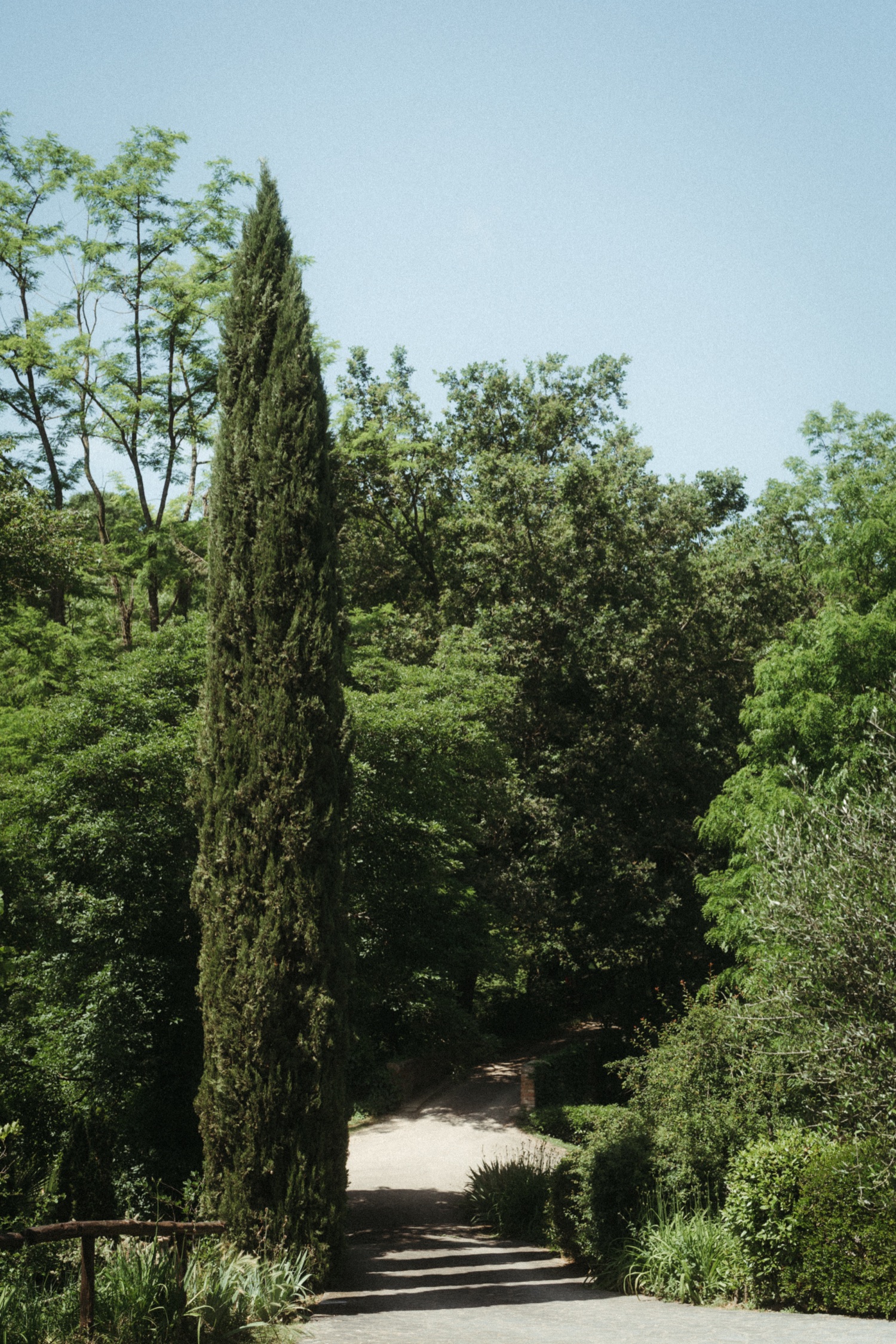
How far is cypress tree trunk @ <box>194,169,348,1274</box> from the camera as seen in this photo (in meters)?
7.71

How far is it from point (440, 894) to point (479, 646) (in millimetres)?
7823

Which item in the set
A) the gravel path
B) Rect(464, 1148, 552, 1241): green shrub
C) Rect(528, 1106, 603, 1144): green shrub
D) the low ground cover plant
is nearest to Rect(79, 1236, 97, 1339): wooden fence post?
the low ground cover plant

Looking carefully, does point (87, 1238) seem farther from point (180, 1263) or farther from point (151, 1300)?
point (180, 1263)

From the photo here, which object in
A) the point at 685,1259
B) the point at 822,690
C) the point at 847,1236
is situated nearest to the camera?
the point at 847,1236

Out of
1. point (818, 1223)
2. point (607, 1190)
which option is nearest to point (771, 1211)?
point (818, 1223)

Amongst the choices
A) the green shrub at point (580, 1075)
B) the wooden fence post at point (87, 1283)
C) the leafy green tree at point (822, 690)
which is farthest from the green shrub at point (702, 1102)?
the green shrub at point (580, 1075)

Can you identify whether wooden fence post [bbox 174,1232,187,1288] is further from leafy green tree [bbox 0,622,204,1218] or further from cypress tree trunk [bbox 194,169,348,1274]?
leafy green tree [bbox 0,622,204,1218]

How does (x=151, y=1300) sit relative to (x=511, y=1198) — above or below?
above

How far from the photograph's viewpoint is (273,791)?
8.27 metres

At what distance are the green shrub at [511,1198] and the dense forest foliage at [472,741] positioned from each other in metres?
1.79

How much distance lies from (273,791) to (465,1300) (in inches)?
175

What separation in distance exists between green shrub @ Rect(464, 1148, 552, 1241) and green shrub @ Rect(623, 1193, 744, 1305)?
196cm

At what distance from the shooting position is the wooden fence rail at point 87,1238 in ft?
15.3

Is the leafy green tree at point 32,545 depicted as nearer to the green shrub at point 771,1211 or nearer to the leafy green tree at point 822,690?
the leafy green tree at point 822,690
